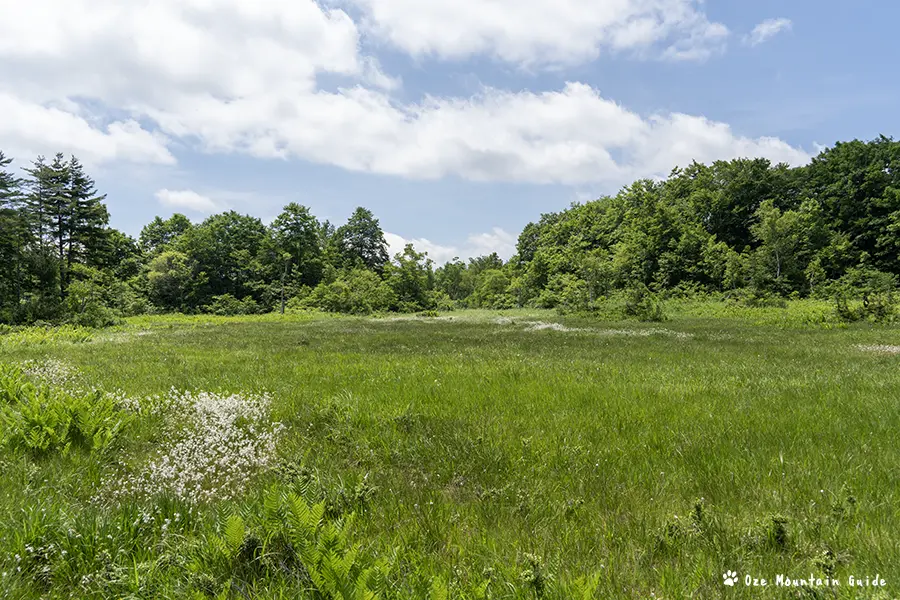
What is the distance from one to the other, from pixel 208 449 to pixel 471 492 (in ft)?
11.6

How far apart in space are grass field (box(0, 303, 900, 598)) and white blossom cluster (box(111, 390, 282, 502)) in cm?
4

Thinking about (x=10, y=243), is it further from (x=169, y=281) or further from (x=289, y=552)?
(x=289, y=552)

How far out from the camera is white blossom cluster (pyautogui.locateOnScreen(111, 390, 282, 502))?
430 centimetres

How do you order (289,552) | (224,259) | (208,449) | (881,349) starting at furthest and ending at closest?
(224,259)
(881,349)
(208,449)
(289,552)

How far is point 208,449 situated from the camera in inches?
209

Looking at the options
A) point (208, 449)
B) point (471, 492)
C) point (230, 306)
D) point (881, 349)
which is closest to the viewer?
point (471, 492)

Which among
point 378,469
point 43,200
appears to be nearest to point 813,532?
point 378,469

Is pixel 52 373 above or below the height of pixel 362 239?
below

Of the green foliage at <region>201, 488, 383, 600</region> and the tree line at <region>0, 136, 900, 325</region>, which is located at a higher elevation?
the tree line at <region>0, 136, 900, 325</region>

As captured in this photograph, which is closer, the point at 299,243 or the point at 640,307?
the point at 640,307

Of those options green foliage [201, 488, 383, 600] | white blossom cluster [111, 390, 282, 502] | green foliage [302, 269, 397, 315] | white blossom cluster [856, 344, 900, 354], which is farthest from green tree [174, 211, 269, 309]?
green foliage [201, 488, 383, 600]

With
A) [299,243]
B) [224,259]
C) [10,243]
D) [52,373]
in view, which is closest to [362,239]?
[299,243]

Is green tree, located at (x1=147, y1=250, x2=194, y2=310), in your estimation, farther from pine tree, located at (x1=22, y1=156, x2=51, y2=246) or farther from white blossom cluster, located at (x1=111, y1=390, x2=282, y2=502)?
white blossom cluster, located at (x1=111, y1=390, x2=282, y2=502)

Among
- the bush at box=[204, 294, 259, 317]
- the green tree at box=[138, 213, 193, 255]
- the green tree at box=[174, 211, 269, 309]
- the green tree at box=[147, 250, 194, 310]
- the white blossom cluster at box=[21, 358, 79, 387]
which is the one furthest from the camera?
the green tree at box=[138, 213, 193, 255]
